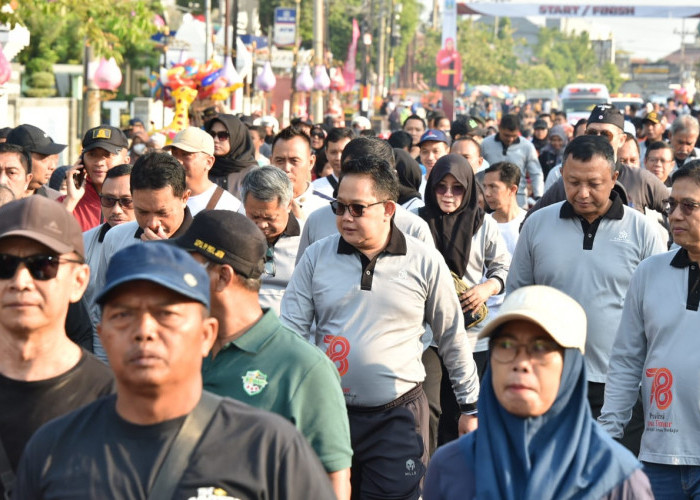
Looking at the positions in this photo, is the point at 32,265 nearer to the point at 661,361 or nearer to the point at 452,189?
the point at 661,361

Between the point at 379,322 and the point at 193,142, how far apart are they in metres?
2.78

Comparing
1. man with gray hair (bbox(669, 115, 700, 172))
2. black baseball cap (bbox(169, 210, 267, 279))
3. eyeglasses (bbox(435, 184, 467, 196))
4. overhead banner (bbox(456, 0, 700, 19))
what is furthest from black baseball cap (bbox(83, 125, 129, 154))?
overhead banner (bbox(456, 0, 700, 19))

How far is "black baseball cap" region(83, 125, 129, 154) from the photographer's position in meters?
8.88

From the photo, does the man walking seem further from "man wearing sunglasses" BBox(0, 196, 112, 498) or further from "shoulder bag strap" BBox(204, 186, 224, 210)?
"shoulder bag strap" BBox(204, 186, 224, 210)

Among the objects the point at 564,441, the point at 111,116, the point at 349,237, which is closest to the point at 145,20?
the point at 349,237

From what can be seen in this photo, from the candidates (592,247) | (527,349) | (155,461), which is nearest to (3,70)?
(592,247)

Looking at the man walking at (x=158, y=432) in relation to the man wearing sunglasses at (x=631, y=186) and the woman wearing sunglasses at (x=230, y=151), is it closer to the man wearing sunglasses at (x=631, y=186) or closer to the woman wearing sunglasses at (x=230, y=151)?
the man wearing sunglasses at (x=631, y=186)

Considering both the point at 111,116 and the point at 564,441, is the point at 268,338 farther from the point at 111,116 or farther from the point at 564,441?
the point at 111,116

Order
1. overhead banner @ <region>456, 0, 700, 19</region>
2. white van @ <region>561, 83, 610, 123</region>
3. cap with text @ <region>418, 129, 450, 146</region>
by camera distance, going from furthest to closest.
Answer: white van @ <region>561, 83, 610, 123</region> → overhead banner @ <region>456, 0, 700, 19</region> → cap with text @ <region>418, 129, 450, 146</region>

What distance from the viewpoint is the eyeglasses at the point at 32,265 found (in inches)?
150

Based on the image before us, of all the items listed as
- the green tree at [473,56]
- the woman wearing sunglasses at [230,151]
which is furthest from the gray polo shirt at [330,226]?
the green tree at [473,56]

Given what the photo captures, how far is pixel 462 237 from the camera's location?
7.78 meters

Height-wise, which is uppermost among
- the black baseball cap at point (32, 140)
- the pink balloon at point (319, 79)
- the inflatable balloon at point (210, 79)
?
the pink balloon at point (319, 79)

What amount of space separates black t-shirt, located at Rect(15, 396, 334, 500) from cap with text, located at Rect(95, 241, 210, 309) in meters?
0.29
